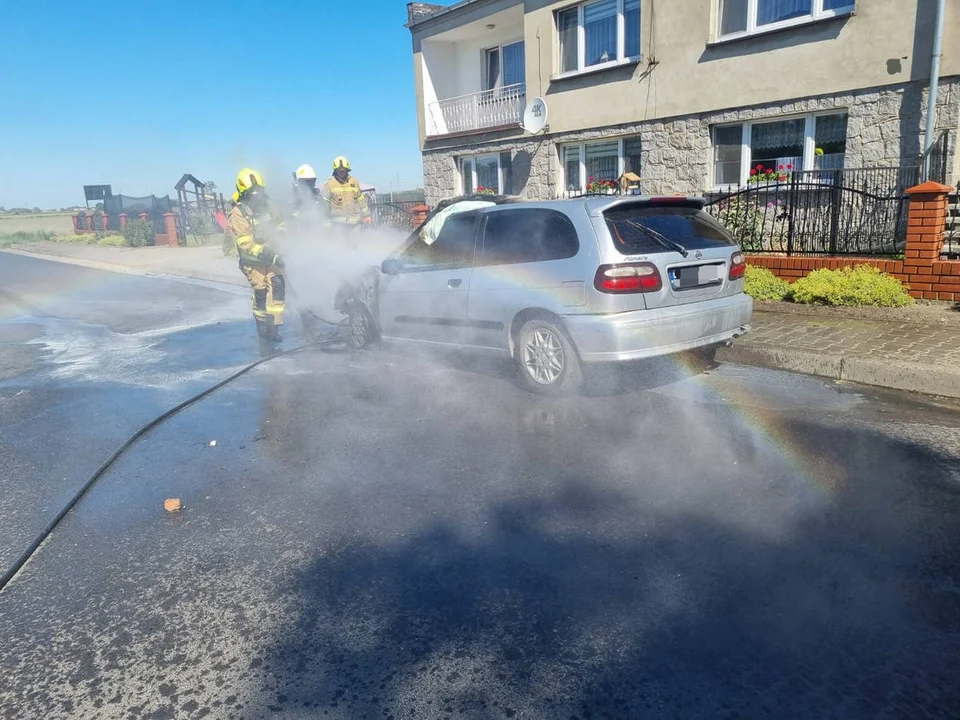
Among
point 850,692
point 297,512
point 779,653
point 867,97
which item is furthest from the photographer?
point 867,97

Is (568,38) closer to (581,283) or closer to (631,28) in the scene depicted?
(631,28)

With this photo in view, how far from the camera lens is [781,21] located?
40.4ft

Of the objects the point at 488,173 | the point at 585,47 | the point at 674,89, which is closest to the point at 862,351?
the point at 674,89

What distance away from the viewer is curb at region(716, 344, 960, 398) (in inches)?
225

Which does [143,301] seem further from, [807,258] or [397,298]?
[807,258]

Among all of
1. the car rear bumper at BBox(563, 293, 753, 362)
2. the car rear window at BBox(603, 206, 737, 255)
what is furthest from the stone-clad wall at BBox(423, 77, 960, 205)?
the car rear bumper at BBox(563, 293, 753, 362)

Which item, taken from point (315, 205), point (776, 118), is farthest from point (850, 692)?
point (776, 118)

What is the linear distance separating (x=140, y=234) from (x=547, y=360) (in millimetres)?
27996

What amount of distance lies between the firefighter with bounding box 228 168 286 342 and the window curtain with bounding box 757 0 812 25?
9352 millimetres

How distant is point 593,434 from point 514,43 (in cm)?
1639

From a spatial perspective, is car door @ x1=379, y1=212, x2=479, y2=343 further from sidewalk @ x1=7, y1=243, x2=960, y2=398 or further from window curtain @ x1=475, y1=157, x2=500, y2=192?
window curtain @ x1=475, y1=157, x2=500, y2=192

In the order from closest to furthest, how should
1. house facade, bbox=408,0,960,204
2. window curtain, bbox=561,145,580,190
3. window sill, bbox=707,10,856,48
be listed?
house facade, bbox=408,0,960,204 → window sill, bbox=707,10,856,48 → window curtain, bbox=561,145,580,190

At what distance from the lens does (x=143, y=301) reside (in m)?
13.7

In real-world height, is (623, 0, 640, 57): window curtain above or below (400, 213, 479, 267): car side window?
above
